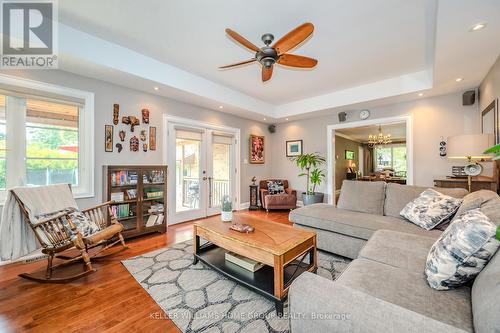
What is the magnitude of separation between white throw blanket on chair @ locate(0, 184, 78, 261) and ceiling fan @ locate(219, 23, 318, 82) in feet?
8.79

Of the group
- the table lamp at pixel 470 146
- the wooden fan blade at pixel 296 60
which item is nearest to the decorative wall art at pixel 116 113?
the wooden fan blade at pixel 296 60

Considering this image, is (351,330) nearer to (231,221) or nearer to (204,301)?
(204,301)

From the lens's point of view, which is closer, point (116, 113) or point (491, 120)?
point (491, 120)

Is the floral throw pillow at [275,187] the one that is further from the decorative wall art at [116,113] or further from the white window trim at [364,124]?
the decorative wall art at [116,113]

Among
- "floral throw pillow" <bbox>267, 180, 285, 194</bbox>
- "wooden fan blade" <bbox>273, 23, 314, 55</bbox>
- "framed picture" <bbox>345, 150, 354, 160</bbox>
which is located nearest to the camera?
"wooden fan blade" <bbox>273, 23, 314, 55</bbox>

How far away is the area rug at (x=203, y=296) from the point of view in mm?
1552

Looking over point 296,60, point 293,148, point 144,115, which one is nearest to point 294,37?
point 296,60

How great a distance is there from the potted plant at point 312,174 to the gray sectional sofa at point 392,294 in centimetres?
261

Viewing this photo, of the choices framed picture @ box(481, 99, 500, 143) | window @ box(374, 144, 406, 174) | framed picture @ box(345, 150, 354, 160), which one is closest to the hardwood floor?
framed picture @ box(481, 99, 500, 143)

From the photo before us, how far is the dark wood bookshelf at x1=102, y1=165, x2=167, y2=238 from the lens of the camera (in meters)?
3.25

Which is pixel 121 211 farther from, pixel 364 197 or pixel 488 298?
pixel 488 298

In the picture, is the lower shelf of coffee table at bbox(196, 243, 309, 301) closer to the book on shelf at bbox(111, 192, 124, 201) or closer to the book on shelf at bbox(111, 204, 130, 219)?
the book on shelf at bbox(111, 204, 130, 219)

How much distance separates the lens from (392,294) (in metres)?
1.14

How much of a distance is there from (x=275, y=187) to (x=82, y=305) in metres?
4.36
